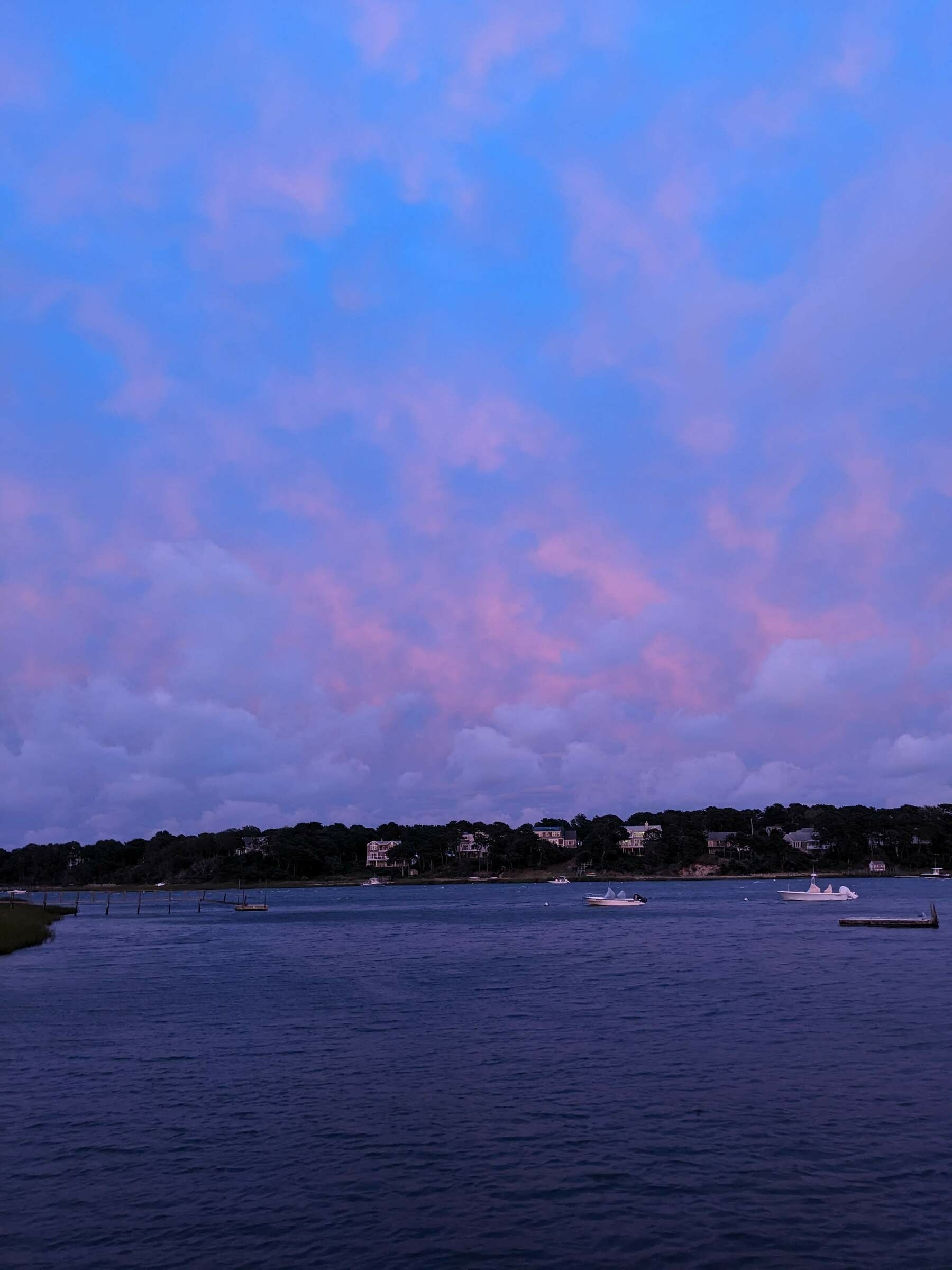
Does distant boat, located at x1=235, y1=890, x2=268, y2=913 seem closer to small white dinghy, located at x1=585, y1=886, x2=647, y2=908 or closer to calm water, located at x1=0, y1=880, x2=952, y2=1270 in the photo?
small white dinghy, located at x1=585, y1=886, x2=647, y2=908

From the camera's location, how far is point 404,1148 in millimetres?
25031

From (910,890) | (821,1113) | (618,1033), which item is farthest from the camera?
(910,890)

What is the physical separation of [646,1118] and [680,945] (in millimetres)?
54890

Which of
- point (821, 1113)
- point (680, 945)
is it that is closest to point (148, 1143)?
point (821, 1113)

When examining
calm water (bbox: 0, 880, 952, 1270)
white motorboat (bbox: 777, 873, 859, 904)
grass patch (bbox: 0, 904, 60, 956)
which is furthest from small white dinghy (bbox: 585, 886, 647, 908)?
calm water (bbox: 0, 880, 952, 1270)

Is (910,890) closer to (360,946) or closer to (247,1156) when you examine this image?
(360,946)

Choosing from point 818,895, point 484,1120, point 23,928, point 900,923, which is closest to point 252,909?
point 23,928

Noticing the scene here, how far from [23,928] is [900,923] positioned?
89303 mm

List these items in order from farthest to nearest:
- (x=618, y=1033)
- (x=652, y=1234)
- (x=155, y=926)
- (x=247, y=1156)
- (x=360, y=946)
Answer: (x=155, y=926) → (x=360, y=946) → (x=618, y=1033) → (x=247, y=1156) → (x=652, y=1234)

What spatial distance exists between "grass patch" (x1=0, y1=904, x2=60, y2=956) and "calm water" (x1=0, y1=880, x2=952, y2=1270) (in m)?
28.7

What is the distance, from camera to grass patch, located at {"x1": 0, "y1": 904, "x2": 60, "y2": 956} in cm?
8669

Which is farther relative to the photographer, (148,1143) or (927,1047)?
(927,1047)

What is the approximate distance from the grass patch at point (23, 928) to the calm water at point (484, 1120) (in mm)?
28697

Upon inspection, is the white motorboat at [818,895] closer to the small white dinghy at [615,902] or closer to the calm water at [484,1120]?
the small white dinghy at [615,902]
